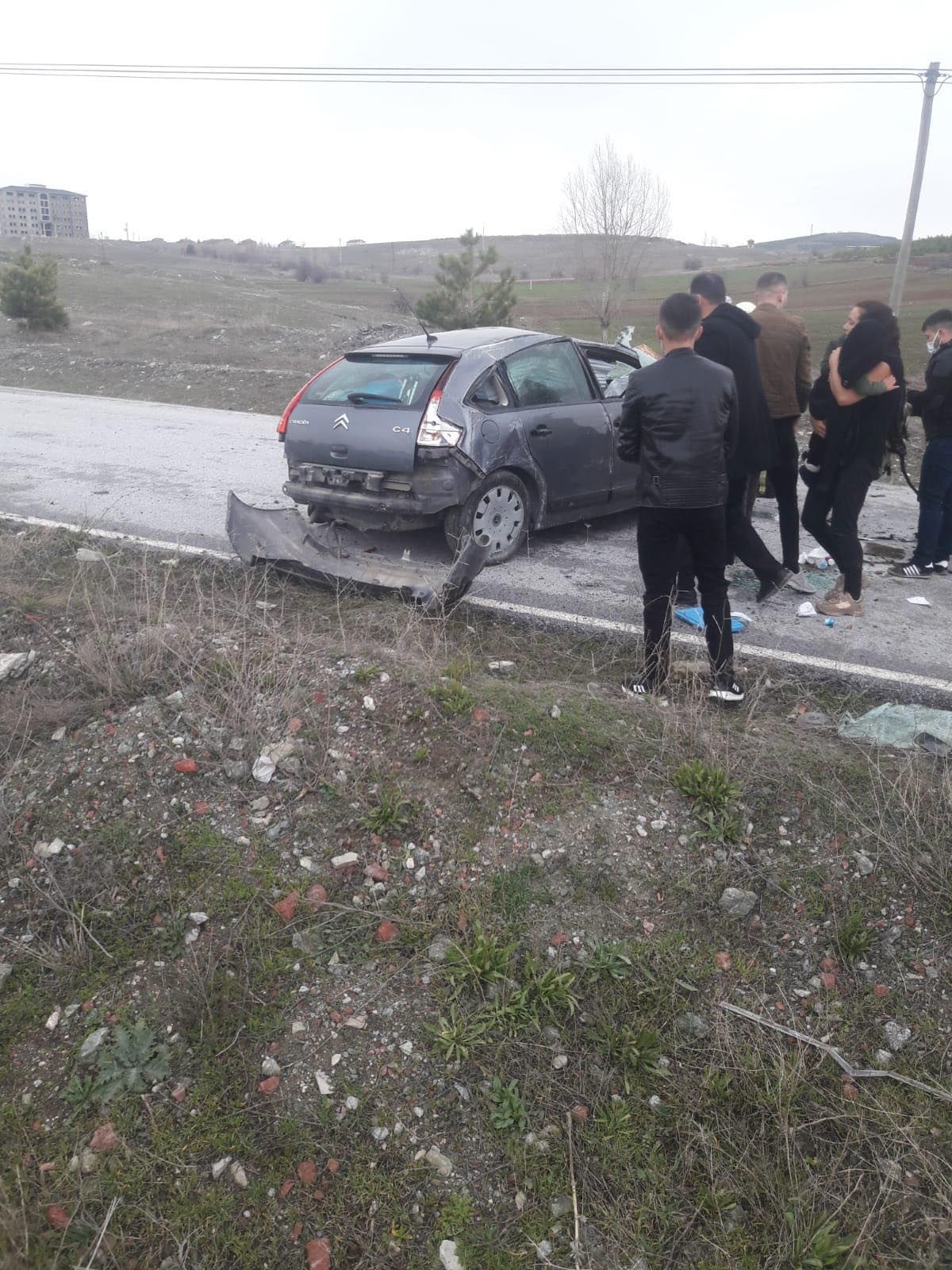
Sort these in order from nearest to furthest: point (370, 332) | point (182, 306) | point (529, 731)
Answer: point (529, 731) → point (370, 332) → point (182, 306)

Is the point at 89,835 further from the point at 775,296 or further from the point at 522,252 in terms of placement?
the point at 522,252

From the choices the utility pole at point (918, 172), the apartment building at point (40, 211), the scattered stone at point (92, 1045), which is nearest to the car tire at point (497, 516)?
the scattered stone at point (92, 1045)

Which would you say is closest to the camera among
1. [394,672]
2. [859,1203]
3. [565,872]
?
[859,1203]

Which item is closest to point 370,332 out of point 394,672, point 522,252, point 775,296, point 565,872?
point 775,296

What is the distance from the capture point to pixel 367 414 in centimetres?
606

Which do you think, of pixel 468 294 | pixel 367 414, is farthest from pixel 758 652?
pixel 468 294

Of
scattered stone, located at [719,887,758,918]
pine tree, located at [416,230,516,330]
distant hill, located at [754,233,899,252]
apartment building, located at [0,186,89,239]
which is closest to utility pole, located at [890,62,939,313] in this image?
pine tree, located at [416,230,516,330]

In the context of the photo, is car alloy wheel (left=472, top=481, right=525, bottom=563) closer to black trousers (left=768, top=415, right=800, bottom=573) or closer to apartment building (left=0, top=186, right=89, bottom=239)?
black trousers (left=768, top=415, right=800, bottom=573)

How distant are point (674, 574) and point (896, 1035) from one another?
2.30 metres

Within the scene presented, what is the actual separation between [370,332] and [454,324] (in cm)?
421

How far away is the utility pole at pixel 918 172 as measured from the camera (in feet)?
57.2

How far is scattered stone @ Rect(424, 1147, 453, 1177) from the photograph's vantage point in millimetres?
2479

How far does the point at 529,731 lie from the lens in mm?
3865

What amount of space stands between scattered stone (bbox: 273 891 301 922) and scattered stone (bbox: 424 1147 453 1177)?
92 centimetres
